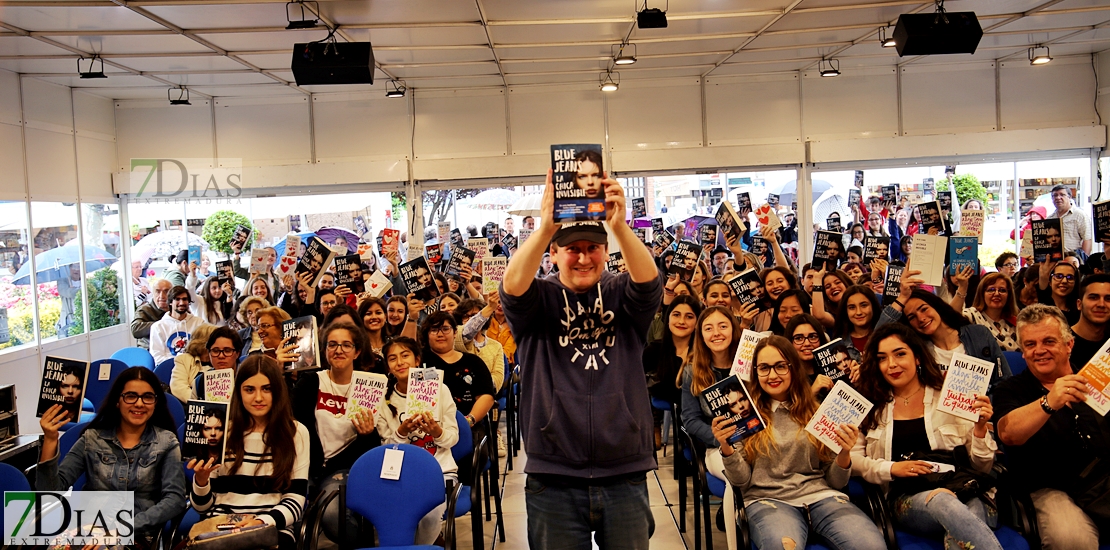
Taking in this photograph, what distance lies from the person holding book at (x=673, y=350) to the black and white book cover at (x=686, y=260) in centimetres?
146

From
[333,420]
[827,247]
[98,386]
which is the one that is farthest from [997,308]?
[98,386]

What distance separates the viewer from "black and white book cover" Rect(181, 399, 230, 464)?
10.8ft

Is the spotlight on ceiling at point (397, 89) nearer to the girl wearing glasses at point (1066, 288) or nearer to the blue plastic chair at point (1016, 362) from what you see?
the girl wearing glasses at point (1066, 288)

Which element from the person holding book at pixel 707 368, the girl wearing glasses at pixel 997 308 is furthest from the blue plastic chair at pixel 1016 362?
the person holding book at pixel 707 368

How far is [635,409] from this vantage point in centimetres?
244

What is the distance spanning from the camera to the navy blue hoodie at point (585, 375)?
2.38 m

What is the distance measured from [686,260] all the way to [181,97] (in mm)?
7457

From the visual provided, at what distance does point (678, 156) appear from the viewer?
10.8 metres

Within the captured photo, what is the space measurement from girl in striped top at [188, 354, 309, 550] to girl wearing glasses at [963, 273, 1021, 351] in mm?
4526

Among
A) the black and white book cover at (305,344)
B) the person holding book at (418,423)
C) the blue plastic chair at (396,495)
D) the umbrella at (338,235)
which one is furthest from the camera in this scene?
the umbrella at (338,235)

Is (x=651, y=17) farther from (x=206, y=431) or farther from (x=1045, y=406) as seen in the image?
(x=206, y=431)

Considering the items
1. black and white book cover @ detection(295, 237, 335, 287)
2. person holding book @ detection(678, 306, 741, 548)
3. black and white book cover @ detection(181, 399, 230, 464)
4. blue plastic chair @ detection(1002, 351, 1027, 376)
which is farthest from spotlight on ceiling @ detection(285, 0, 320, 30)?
blue plastic chair @ detection(1002, 351, 1027, 376)

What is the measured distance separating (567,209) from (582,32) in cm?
610

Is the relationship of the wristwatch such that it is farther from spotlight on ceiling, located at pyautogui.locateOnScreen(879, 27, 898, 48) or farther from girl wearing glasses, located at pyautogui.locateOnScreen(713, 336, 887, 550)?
spotlight on ceiling, located at pyautogui.locateOnScreen(879, 27, 898, 48)
